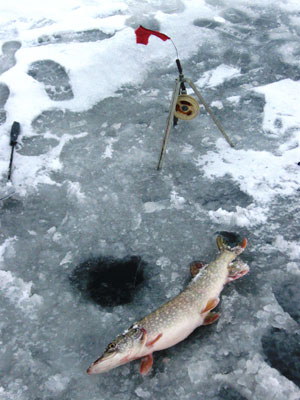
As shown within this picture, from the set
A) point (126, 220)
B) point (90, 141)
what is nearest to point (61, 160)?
point (90, 141)

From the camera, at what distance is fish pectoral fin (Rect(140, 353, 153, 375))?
9.61 feet

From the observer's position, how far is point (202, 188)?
4516 mm

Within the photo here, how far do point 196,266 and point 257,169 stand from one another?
1787mm

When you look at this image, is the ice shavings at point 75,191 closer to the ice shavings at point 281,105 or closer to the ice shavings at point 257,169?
the ice shavings at point 257,169

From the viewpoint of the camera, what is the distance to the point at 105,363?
2826 millimetres

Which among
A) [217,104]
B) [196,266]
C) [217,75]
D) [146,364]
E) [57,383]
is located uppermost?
[217,75]

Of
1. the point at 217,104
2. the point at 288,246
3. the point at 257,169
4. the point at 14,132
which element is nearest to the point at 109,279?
the point at 288,246

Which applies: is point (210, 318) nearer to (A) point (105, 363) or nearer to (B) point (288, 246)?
(A) point (105, 363)

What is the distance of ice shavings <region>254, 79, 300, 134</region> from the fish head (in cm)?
360

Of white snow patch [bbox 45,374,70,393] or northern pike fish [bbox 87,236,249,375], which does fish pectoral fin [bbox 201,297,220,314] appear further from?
white snow patch [bbox 45,374,70,393]

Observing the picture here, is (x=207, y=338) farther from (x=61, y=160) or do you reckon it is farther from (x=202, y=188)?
(x=61, y=160)

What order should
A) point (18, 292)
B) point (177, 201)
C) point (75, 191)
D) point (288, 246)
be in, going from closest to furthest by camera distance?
point (18, 292)
point (288, 246)
point (177, 201)
point (75, 191)

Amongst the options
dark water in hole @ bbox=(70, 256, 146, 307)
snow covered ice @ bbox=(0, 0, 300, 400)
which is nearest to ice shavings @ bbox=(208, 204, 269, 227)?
snow covered ice @ bbox=(0, 0, 300, 400)

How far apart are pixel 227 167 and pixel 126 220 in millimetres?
1538
